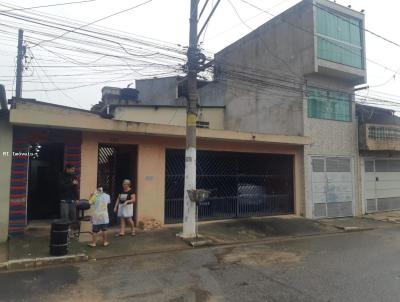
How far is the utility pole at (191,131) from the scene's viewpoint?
9391 millimetres

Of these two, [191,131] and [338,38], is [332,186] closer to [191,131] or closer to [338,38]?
[338,38]

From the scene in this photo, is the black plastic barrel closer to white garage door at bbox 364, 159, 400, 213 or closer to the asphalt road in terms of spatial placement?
the asphalt road

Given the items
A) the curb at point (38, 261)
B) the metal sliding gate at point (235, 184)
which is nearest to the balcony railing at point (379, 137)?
the metal sliding gate at point (235, 184)

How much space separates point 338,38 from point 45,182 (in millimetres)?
13232

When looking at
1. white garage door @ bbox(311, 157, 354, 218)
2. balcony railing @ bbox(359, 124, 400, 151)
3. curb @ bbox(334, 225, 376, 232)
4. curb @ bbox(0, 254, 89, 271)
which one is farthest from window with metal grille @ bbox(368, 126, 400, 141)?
curb @ bbox(0, 254, 89, 271)

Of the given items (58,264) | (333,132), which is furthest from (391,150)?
(58,264)

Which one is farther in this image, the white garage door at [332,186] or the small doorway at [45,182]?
the white garage door at [332,186]

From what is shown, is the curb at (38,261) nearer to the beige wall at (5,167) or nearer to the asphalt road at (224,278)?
the asphalt road at (224,278)

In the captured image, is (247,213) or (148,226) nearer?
(148,226)

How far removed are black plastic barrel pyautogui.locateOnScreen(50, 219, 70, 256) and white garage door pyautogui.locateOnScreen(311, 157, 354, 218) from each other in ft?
32.7

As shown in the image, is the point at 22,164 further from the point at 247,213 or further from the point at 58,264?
the point at 247,213

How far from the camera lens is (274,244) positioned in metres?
9.42

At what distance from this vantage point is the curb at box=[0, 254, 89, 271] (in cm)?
662

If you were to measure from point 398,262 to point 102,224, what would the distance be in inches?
266
